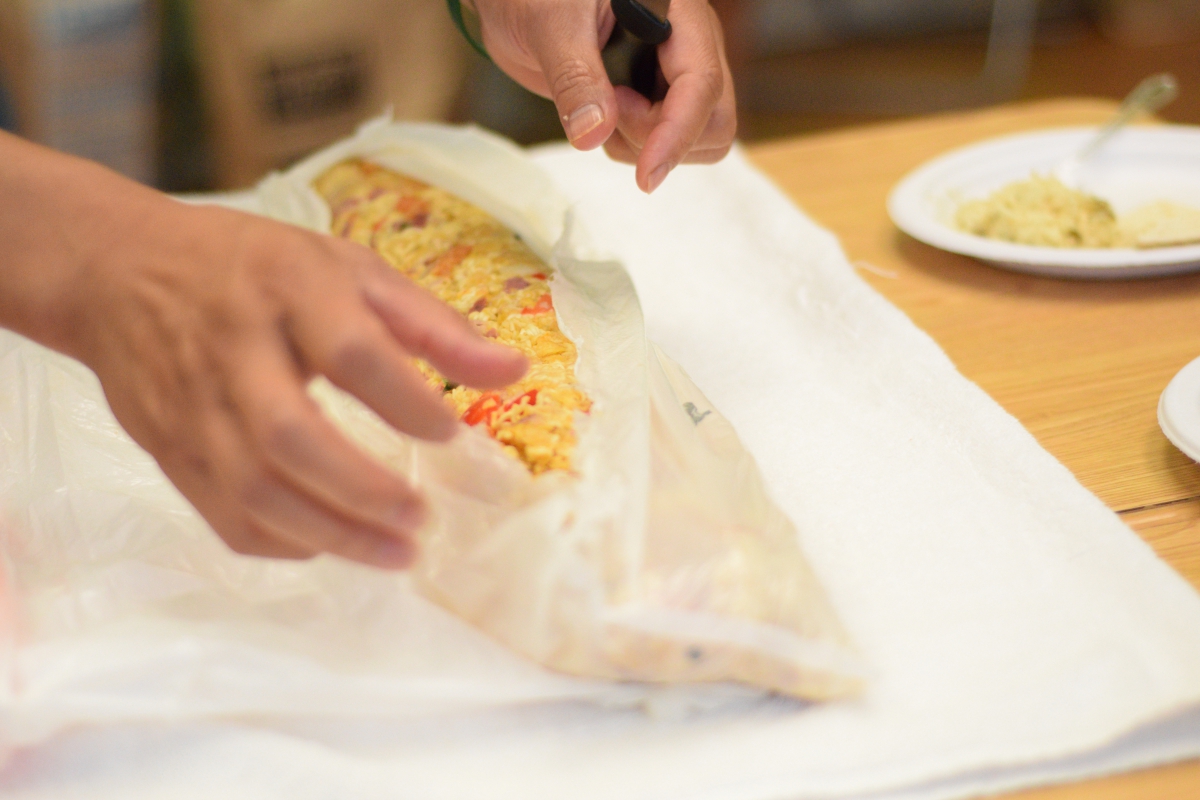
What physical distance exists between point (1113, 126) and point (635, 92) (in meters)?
0.60

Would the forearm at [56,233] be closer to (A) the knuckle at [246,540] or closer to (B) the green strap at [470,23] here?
(A) the knuckle at [246,540]

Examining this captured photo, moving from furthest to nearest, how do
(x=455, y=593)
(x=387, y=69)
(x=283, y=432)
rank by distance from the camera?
(x=387, y=69) < (x=455, y=593) < (x=283, y=432)

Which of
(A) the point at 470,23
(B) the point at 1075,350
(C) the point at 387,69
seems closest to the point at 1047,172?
(B) the point at 1075,350

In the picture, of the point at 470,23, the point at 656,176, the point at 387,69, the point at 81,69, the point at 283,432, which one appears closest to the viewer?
the point at 283,432

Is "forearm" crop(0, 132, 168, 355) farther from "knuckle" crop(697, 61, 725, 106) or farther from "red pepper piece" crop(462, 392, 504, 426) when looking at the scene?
"knuckle" crop(697, 61, 725, 106)

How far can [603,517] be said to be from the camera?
50 cm

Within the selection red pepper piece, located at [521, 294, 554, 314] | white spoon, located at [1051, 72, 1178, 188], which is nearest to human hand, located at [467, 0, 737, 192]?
red pepper piece, located at [521, 294, 554, 314]

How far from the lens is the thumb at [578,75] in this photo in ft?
2.36

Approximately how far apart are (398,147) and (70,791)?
2.25 feet

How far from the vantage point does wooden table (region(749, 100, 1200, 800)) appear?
1.99ft

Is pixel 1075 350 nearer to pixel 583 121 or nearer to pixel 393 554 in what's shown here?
pixel 583 121

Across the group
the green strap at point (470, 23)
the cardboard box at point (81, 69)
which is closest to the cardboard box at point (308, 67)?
the cardboard box at point (81, 69)

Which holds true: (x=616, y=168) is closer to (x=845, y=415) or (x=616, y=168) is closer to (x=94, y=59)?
(x=845, y=415)

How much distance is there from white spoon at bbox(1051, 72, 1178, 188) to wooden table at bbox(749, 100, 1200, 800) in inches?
7.2
